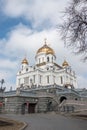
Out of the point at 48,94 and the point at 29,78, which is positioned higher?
the point at 29,78

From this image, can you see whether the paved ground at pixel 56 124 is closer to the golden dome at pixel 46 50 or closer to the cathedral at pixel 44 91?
the cathedral at pixel 44 91

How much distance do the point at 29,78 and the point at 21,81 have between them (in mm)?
4907

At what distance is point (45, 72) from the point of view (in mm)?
75062

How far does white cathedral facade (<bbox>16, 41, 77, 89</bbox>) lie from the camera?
7362 centimetres

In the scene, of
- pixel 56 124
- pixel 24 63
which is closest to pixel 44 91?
pixel 24 63

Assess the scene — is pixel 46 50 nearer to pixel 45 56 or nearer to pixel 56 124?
pixel 45 56

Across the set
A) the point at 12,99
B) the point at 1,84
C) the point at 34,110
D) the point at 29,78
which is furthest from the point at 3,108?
the point at 29,78

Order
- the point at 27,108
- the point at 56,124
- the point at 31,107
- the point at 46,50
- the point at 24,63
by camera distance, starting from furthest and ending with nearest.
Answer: the point at 24,63
the point at 46,50
the point at 31,107
the point at 27,108
the point at 56,124

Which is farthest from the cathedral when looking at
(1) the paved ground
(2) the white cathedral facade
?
(1) the paved ground

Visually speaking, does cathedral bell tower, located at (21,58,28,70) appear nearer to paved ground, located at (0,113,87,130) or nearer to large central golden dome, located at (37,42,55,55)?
large central golden dome, located at (37,42,55,55)

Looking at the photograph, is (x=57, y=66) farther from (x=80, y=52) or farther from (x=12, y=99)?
(x=80, y=52)

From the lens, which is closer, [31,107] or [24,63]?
[31,107]

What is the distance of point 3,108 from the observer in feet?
131

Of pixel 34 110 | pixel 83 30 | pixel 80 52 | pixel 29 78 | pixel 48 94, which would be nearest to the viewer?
pixel 83 30
